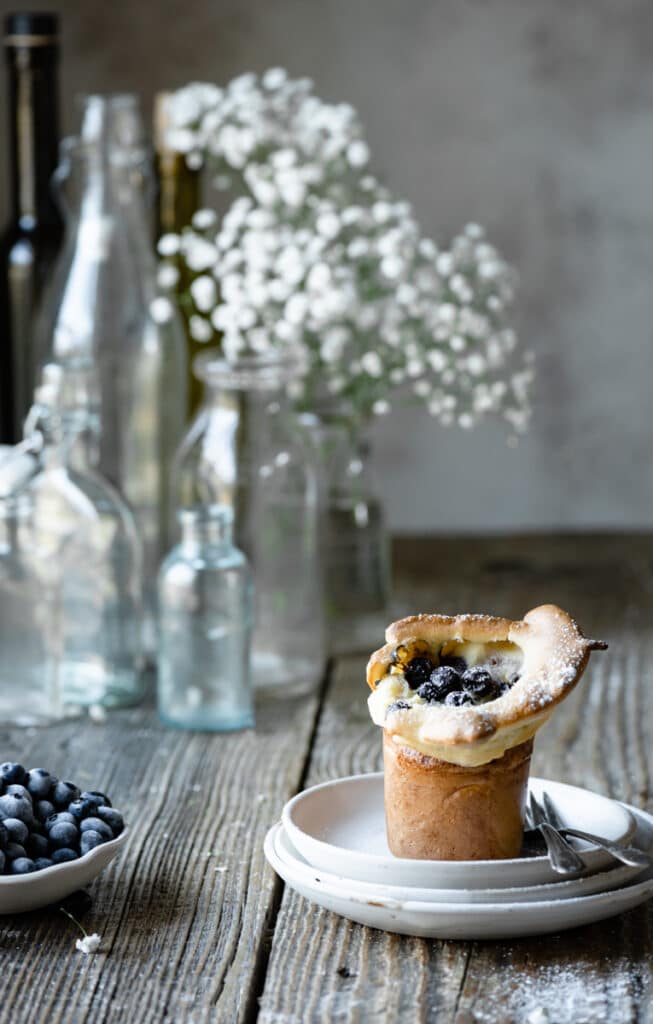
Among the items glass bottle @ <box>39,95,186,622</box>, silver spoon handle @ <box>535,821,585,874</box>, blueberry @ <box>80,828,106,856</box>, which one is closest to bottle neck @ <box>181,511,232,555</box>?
glass bottle @ <box>39,95,186,622</box>

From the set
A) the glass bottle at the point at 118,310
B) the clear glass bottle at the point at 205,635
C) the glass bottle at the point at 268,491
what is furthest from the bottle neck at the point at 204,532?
the glass bottle at the point at 118,310

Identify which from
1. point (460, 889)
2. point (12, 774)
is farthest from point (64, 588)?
point (460, 889)

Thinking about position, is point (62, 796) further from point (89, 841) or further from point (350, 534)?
point (350, 534)

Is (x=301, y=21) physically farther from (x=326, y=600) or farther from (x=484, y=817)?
(x=484, y=817)

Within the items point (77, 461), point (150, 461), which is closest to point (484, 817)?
point (77, 461)

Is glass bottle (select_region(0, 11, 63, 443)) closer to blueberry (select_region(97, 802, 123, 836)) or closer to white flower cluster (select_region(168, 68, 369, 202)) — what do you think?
white flower cluster (select_region(168, 68, 369, 202))

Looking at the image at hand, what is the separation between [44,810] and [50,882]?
Result: 73 mm

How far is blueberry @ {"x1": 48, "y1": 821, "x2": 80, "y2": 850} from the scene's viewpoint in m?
1.04

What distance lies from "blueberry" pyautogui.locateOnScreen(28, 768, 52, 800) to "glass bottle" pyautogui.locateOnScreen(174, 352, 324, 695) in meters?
0.58

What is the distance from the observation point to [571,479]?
2590mm

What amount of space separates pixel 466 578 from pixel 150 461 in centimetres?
55

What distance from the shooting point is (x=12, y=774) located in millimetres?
1085

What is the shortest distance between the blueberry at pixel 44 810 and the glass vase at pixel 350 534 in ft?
2.46

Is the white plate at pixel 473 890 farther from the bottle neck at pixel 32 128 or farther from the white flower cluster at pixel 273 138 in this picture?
the bottle neck at pixel 32 128
